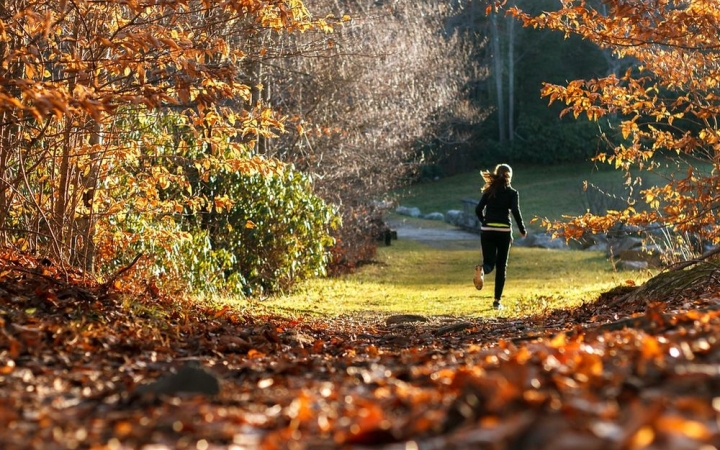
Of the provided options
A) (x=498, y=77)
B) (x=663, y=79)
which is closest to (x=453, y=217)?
(x=498, y=77)

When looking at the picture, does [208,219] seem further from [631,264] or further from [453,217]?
[453,217]

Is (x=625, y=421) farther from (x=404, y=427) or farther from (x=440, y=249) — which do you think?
(x=440, y=249)

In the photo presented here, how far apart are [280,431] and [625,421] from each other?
107 centimetres

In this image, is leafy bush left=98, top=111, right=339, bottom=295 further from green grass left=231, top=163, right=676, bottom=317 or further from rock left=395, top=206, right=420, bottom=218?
rock left=395, top=206, right=420, bottom=218

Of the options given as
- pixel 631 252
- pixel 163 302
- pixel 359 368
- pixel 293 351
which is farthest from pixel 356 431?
pixel 631 252

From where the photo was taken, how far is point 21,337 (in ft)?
16.3

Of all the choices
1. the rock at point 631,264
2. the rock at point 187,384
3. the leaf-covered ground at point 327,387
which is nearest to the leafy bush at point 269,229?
the rock at point 631,264

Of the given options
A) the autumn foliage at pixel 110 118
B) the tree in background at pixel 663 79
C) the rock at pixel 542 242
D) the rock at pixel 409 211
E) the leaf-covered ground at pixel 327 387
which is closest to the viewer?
the leaf-covered ground at pixel 327 387

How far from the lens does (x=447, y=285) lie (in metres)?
15.5

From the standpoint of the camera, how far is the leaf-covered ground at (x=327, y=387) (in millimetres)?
2529

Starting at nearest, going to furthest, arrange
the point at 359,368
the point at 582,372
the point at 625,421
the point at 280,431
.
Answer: the point at 625,421 < the point at 280,431 < the point at 582,372 < the point at 359,368

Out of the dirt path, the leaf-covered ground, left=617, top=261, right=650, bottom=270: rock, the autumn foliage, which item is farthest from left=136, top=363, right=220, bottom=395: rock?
the dirt path

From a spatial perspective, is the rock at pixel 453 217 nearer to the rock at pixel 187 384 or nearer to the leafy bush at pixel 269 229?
the leafy bush at pixel 269 229

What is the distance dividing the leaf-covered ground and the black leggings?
502cm
